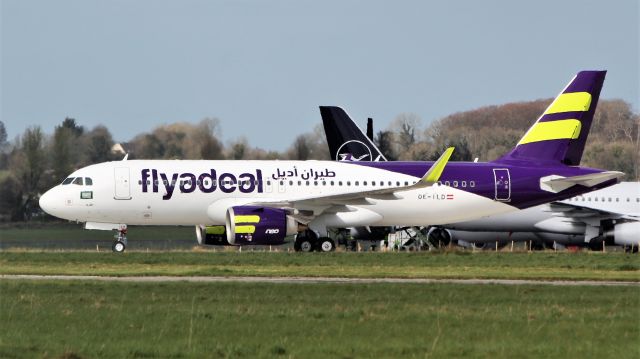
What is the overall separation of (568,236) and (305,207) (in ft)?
52.3

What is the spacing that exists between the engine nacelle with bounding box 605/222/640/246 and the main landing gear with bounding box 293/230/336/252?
13.3m

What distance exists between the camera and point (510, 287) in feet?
92.2

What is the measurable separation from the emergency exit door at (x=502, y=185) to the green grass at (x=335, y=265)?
12.2 ft

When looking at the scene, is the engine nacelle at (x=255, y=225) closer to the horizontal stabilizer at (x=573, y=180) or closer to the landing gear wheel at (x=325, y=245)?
the landing gear wheel at (x=325, y=245)

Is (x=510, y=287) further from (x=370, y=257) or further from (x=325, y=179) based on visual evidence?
(x=325, y=179)

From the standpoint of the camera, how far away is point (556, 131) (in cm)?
4944

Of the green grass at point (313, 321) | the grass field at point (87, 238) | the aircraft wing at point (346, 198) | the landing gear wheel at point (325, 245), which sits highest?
the aircraft wing at point (346, 198)

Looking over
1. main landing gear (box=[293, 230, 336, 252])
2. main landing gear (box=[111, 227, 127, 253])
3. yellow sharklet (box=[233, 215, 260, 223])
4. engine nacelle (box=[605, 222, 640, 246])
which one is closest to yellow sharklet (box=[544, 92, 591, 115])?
→ engine nacelle (box=[605, 222, 640, 246])

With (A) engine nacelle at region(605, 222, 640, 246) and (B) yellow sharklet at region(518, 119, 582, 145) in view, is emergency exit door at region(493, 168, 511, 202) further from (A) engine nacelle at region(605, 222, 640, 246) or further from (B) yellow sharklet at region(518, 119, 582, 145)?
(A) engine nacelle at region(605, 222, 640, 246)

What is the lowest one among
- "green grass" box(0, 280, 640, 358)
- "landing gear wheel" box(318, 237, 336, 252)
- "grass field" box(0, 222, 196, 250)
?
"green grass" box(0, 280, 640, 358)

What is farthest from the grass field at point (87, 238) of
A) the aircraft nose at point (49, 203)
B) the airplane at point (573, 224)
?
the airplane at point (573, 224)

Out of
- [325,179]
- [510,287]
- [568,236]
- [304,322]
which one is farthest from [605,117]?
[304,322]

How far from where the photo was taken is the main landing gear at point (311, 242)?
45.6 m

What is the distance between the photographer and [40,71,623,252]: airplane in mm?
44625
